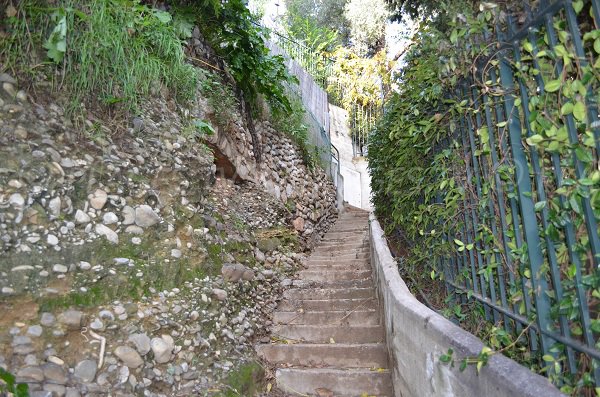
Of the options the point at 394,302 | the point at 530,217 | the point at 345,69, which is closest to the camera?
the point at 530,217

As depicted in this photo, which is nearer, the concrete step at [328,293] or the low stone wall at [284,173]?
the concrete step at [328,293]

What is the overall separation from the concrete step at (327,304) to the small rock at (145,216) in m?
1.98

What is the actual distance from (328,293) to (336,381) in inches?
61.5

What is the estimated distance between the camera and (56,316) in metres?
2.32

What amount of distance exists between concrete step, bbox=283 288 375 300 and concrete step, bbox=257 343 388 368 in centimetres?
105

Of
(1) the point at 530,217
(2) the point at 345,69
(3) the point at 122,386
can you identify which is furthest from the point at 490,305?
(2) the point at 345,69

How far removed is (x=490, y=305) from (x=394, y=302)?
1110 mm

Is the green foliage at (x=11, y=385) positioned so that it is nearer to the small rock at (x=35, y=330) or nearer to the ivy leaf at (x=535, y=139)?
the small rock at (x=35, y=330)

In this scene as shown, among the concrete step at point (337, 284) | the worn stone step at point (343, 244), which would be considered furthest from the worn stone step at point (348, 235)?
the concrete step at point (337, 284)

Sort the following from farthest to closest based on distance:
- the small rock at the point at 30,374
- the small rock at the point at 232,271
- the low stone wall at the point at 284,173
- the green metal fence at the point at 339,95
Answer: the green metal fence at the point at 339,95, the low stone wall at the point at 284,173, the small rock at the point at 232,271, the small rock at the point at 30,374

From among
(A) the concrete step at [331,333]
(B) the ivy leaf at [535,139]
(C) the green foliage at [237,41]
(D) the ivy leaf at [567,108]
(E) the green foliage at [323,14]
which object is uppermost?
(E) the green foliage at [323,14]

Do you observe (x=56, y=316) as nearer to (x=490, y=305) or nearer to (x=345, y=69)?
(x=490, y=305)

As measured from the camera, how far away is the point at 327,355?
12.0 ft

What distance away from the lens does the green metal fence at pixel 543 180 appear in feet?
3.92
